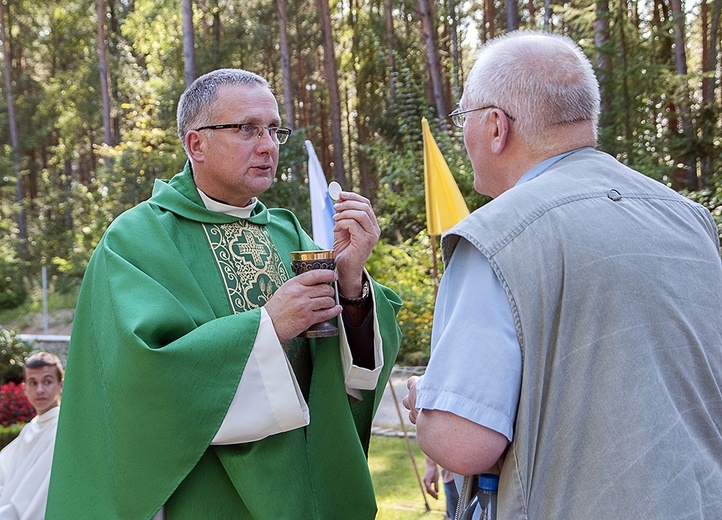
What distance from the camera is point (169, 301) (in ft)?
7.33

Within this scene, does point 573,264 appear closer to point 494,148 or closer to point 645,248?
point 645,248

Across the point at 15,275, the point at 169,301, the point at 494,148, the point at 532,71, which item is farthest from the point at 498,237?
the point at 15,275

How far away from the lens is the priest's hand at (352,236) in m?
2.46

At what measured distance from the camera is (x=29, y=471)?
4.02 meters

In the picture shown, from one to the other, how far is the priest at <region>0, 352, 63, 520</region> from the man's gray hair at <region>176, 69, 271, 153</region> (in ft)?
5.91

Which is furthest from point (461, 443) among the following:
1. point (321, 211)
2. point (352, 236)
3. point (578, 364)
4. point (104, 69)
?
point (104, 69)

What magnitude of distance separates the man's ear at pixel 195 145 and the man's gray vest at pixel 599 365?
1.34 meters

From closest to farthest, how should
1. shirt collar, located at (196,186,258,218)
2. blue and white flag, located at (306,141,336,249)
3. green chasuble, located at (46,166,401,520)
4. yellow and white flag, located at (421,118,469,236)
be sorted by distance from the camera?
1. green chasuble, located at (46,166,401,520)
2. shirt collar, located at (196,186,258,218)
3. blue and white flag, located at (306,141,336,249)
4. yellow and white flag, located at (421,118,469,236)

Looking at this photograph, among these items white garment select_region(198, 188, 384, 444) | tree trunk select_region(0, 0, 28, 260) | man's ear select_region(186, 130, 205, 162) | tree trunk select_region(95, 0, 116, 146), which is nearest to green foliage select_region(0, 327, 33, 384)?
man's ear select_region(186, 130, 205, 162)

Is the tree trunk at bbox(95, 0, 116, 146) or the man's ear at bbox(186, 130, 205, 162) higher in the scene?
the tree trunk at bbox(95, 0, 116, 146)

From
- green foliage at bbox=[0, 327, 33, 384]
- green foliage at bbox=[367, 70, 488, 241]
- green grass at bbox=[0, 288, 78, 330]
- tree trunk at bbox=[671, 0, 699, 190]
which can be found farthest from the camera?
green grass at bbox=[0, 288, 78, 330]

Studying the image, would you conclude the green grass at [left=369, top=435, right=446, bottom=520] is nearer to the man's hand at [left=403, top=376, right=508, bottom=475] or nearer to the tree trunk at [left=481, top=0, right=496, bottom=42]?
the man's hand at [left=403, top=376, right=508, bottom=475]

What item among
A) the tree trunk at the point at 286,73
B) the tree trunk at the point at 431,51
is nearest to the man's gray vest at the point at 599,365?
the tree trunk at the point at 431,51

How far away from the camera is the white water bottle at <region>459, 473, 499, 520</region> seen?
165cm
